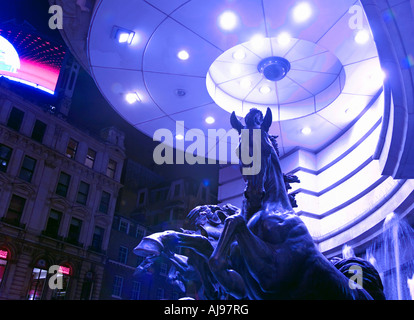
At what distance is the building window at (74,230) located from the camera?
2296 cm

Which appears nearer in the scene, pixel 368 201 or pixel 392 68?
pixel 392 68

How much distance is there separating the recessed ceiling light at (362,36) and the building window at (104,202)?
2004cm

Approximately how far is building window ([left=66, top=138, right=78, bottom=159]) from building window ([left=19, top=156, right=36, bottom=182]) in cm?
296

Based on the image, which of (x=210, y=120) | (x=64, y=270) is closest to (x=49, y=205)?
(x=64, y=270)

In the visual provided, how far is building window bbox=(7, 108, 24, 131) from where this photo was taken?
72.8 ft

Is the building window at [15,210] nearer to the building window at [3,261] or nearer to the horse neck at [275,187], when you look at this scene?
the building window at [3,261]

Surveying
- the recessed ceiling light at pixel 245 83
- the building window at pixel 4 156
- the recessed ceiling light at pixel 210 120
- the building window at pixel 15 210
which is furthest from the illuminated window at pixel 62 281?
the recessed ceiling light at pixel 245 83

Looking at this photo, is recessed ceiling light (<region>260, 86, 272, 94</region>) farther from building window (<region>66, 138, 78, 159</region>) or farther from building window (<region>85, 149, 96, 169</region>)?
building window (<region>85, 149, 96, 169</region>)

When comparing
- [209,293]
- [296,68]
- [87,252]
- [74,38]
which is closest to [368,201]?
[296,68]

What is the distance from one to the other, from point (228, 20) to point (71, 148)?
18.4m

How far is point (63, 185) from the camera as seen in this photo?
23875 millimetres

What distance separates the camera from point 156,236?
2.99 metres
